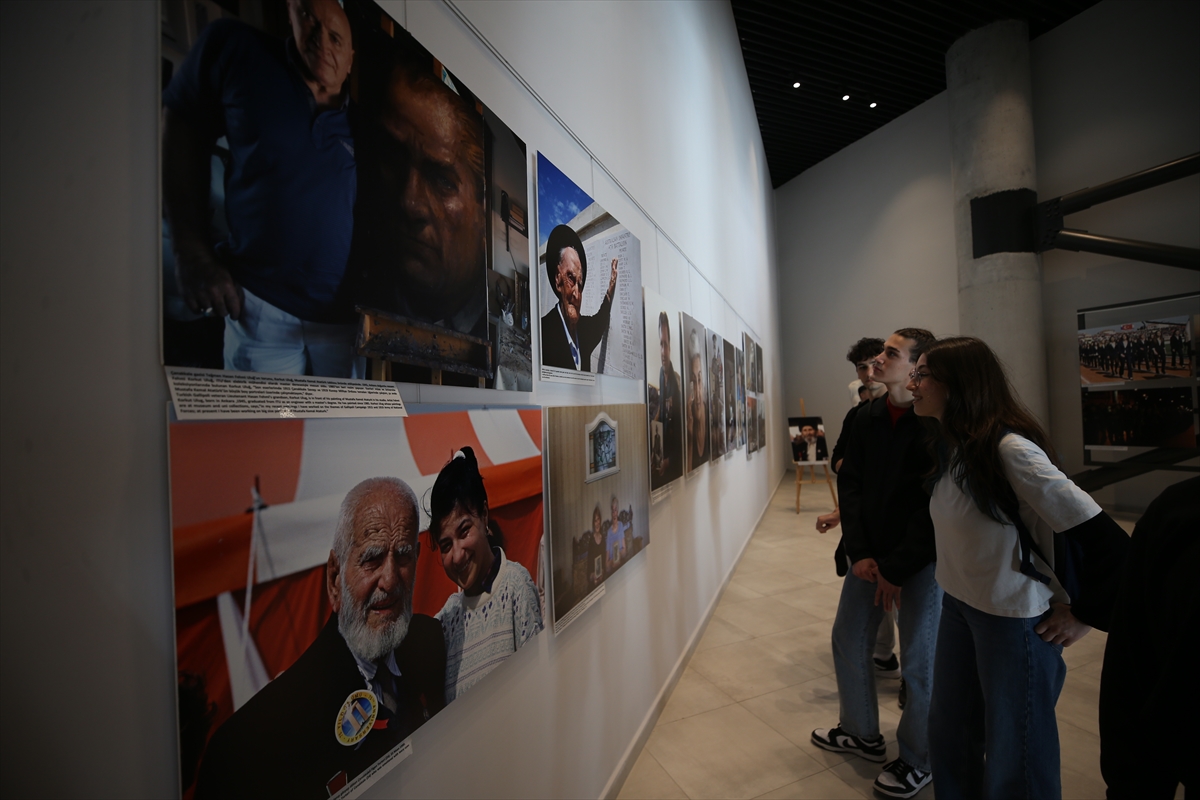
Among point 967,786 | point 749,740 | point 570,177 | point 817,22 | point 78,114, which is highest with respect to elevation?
point 817,22

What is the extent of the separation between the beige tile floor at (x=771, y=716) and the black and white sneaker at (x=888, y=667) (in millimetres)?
68

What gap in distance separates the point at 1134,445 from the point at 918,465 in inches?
340

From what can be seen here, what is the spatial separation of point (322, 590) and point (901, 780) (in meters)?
2.85

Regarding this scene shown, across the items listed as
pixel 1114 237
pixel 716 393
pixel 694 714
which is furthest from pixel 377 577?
pixel 1114 237

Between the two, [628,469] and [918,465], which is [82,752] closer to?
[628,469]

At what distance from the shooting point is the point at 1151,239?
808cm

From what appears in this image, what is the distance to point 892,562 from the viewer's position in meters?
2.41

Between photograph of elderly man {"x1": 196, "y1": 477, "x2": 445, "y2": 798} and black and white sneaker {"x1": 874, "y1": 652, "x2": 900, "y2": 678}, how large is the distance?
140 inches

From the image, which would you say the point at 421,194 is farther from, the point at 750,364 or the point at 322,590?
the point at 750,364

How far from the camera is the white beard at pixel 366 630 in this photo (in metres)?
1.01

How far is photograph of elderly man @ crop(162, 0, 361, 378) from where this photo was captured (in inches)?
30.3

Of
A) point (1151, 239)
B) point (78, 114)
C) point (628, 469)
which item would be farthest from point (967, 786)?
point (1151, 239)

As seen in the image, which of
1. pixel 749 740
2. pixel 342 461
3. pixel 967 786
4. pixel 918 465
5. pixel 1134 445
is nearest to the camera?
pixel 342 461

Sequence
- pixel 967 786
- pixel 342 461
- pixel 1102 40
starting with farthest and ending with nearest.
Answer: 1. pixel 1102 40
2. pixel 967 786
3. pixel 342 461
